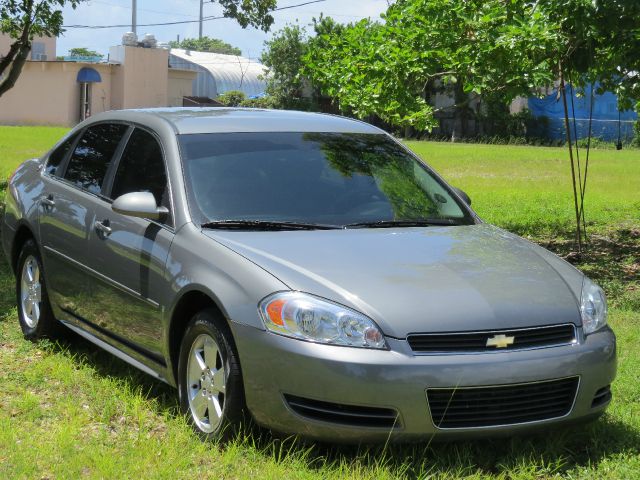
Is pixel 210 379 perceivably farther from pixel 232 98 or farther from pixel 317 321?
pixel 232 98

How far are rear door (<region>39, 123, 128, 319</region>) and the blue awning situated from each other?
46.8m

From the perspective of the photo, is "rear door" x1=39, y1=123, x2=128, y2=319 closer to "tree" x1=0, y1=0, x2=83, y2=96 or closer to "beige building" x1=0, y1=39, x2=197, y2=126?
"tree" x1=0, y1=0, x2=83, y2=96

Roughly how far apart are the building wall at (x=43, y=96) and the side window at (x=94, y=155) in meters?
47.6

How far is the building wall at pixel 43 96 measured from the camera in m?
52.6

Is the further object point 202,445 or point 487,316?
point 202,445

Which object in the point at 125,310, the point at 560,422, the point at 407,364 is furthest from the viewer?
the point at 125,310

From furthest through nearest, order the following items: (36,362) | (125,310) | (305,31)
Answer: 1. (305,31)
2. (36,362)
3. (125,310)

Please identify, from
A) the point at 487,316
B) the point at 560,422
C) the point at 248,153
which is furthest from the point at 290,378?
the point at 248,153

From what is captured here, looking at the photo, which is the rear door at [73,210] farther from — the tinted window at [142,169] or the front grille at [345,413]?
the front grille at [345,413]

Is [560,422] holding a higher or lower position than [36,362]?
higher

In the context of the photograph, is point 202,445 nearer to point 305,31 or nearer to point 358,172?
point 358,172

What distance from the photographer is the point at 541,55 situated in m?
11.1

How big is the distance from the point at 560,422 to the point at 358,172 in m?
1.91

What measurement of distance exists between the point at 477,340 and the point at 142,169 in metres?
2.39
